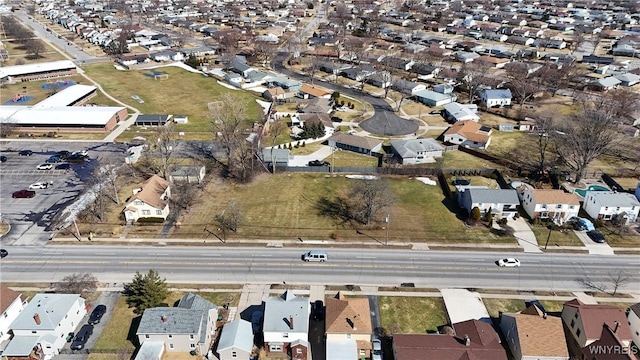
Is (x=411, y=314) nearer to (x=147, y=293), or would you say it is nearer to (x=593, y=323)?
(x=593, y=323)

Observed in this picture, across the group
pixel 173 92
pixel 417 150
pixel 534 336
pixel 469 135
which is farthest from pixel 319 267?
pixel 173 92

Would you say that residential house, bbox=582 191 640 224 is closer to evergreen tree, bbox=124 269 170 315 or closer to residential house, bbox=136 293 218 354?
residential house, bbox=136 293 218 354

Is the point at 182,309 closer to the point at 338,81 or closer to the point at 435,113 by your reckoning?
the point at 435,113

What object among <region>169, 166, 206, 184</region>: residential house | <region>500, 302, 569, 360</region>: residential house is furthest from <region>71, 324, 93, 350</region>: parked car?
<region>500, 302, 569, 360</region>: residential house

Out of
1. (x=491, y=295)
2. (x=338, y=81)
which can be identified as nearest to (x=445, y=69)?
(x=338, y=81)

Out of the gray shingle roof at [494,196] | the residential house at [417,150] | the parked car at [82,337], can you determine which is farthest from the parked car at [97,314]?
the residential house at [417,150]
